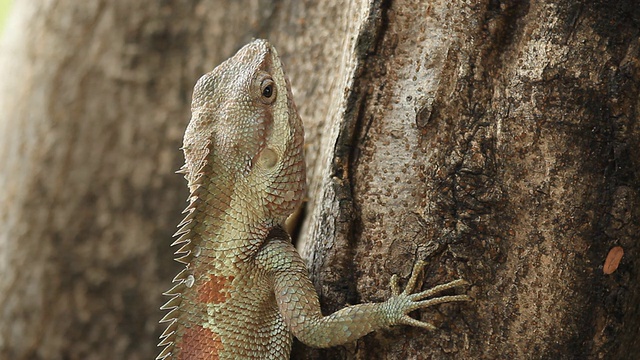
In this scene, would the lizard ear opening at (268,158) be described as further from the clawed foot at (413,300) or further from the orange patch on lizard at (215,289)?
the clawed foot at (413,300)

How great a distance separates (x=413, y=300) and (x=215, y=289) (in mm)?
908

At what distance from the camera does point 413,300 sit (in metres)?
2.47

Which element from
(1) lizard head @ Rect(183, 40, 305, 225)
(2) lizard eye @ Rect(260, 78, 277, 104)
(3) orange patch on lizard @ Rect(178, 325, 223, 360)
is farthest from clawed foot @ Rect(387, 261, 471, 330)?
(2) lizard eye @ Rect(260, 78, 277, 104)

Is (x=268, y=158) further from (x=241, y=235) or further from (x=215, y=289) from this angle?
(x=215, y=289)

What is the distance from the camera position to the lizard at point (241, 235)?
9.25 feet

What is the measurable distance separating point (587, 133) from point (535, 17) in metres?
0.49

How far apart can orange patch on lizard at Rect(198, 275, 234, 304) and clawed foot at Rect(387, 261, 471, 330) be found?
753 millimetres

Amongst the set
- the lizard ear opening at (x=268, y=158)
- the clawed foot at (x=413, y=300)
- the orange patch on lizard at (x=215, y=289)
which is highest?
the lizard ear opening at (x=268, y=158)

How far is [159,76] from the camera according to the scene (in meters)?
5.18

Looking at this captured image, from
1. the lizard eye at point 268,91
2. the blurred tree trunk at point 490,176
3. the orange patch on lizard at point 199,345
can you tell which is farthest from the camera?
the lizard eye at point 268,91

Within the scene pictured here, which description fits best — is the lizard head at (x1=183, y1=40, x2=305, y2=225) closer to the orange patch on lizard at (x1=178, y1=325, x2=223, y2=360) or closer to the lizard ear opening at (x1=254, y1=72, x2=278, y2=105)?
the lizard ear opening at (x1=254, y1=72, x2=278, y2=105)

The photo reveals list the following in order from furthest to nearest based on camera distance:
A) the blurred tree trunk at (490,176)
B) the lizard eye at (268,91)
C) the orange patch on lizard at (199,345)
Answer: the lizard eye at (268,91), the orange patch on lizard at (199,345), the blurred tree trunk at (490,176)

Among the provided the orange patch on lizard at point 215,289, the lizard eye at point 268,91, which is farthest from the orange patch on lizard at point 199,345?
the lizard eye at point 268,91

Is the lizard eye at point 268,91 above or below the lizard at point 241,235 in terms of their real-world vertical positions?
above
